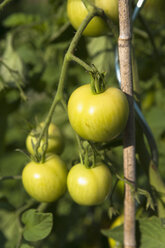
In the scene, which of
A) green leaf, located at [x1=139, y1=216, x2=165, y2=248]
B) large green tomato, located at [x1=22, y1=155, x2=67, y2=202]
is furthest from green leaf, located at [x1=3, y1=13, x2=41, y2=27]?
green leaf, located at [x1=139, y1=216, x2=165, y2=248]

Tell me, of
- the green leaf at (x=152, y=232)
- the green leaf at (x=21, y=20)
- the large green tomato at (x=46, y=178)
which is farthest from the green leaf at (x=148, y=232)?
the green leaf at (x=21, y=20)

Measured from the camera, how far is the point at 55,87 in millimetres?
1215

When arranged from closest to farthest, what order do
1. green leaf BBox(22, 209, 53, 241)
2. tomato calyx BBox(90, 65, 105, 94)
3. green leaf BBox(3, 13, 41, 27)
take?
tomato calyx BBox(90, 65, 105, 94), green leaf BBox(22, 209, 53, 241), green leaf BBox(3, 13, 41, 27)

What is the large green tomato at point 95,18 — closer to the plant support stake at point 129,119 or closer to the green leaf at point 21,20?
the plant support stake at point 129,119

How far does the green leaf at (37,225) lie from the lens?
0.60 m

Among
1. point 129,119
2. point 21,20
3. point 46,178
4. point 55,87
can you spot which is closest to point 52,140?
point 46,178

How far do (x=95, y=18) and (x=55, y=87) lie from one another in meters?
0.64

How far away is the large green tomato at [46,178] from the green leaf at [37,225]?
0.04 m

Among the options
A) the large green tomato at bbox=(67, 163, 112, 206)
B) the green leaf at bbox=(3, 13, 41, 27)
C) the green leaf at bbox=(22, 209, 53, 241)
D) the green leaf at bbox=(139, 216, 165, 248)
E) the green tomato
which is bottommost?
the green leaf at bbox=(139, 216, 165, 248)

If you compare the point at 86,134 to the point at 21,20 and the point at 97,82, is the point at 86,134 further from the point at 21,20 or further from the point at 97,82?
the point at 21,20

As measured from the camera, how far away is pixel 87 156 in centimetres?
61

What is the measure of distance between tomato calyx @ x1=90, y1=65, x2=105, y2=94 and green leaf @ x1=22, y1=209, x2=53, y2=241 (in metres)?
0.23

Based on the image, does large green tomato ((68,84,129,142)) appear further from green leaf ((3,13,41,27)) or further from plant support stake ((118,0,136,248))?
green leaf ((3,13,41,27))

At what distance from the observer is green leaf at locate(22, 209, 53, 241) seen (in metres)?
0.60
